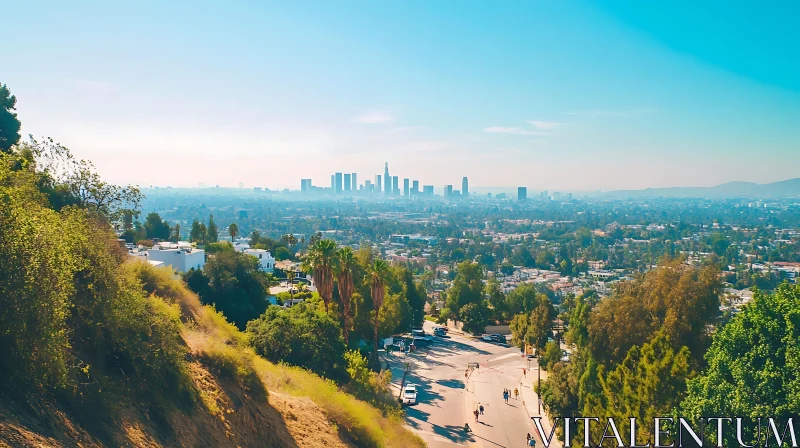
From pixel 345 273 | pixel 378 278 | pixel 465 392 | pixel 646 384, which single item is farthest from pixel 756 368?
pixel 345 273

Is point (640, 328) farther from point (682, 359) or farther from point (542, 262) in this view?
point (542, 262)

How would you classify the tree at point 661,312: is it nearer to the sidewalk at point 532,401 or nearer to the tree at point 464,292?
the sidewalk at point 532,401

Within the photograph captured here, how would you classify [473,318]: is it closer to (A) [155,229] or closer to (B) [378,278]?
(B) [378,278]

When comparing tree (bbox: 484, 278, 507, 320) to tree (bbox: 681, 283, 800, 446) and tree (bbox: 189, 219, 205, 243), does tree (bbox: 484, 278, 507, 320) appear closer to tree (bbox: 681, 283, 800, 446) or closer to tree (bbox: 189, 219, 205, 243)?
tree (bbox: 189, 219, 205, 243)

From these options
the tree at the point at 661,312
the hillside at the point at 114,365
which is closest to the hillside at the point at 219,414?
the hillside at the point at 114,365

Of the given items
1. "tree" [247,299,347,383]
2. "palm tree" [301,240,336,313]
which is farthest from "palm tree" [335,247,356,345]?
"tree" [247,299,347,383]

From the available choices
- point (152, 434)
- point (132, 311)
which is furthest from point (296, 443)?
point (132, 311)
